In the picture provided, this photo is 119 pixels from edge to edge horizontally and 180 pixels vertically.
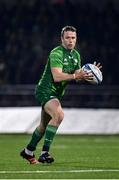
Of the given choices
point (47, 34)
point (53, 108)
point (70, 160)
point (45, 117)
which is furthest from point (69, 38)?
point (47, 34)

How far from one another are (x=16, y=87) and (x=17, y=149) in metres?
10.5

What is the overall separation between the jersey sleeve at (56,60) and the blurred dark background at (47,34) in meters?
15.8

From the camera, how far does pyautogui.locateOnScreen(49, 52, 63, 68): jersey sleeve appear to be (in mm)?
14500

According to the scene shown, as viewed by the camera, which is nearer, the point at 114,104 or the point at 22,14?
the point at 114,104

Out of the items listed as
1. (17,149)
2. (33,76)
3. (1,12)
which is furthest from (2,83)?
(17,149)

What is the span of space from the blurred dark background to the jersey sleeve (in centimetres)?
1585

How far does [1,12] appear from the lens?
34.6m

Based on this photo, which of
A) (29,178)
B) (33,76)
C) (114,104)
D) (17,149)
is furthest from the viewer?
(33,76)

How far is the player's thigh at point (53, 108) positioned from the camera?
→ 14.5m

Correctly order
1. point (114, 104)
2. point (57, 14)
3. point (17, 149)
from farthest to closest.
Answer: point (57, 14), point (114, 104), point (17, 149)

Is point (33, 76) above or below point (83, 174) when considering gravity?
below

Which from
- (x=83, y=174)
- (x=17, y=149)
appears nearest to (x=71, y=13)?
(x=17, y=149)

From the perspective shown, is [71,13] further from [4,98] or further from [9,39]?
[4,98]

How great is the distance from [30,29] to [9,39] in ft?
3.19
